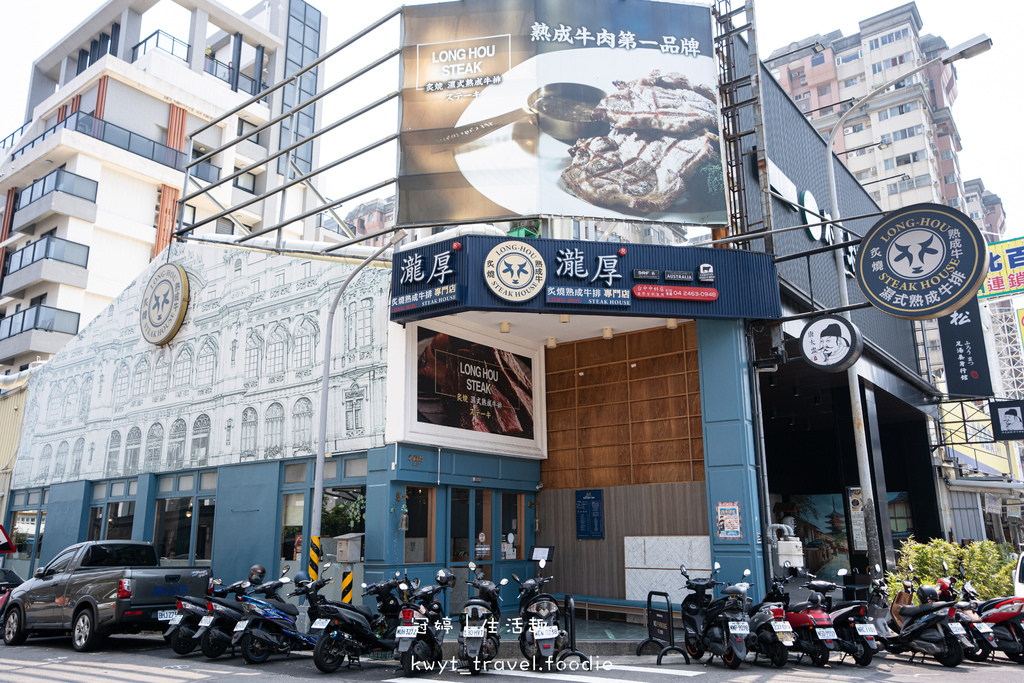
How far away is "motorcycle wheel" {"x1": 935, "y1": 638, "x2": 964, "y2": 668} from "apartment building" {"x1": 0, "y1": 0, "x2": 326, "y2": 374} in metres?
29.3

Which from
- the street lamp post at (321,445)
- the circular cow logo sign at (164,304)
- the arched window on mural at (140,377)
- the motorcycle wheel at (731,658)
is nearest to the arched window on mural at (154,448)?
the arched window on mural at (140,377)

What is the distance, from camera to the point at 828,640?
35.9 ft

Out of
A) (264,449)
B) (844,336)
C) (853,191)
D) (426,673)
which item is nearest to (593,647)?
(426,673)

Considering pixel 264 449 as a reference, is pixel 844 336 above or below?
above

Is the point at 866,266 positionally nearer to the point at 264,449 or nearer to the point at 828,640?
the point at 828,640

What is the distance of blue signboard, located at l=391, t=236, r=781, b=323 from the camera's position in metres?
14.9

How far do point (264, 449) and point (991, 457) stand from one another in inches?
1481

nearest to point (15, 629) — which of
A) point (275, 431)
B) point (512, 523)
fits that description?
point (275, 431)

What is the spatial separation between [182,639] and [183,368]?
33.1 feet

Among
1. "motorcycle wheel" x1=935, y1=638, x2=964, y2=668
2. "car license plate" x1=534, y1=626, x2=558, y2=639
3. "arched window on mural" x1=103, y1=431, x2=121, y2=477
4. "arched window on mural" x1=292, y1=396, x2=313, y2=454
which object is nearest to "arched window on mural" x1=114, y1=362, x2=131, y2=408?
"arched window on mural" x1=103, y1=431, x2=121, y2=477

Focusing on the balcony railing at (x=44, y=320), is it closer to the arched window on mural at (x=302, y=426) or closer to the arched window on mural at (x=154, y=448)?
the arched window on mural at (x=154, y=448)

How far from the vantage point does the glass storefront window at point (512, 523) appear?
17562mm

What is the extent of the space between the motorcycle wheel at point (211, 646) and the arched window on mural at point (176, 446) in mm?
8828

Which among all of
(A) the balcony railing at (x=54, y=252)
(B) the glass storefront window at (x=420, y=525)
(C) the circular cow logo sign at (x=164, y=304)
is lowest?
(B) the glass storefront window at (x=420, y=525)
